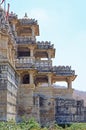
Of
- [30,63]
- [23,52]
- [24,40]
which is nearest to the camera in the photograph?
[30,63]

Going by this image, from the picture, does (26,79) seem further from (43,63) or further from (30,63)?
(30,63)

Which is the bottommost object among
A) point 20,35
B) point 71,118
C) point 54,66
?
point 71,118

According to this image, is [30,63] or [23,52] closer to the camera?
[30,63]

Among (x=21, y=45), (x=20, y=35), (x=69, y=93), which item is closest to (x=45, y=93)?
(x=69, y=93)

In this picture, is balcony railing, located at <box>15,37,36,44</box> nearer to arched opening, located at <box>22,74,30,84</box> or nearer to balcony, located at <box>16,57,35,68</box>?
balcony, located at <box>16,57,35,68</box>

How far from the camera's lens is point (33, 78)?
35.6m

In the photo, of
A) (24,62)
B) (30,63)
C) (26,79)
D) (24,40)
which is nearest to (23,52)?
(24,40)

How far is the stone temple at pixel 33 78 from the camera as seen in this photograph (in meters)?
30.2

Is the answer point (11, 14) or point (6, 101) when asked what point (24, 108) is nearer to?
point (6, 101)

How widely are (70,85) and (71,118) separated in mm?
3807

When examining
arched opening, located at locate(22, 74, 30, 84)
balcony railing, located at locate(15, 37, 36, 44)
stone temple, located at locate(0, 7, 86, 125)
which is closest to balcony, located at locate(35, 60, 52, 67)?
stone temple, located at locate(0, 7, 86, 125)

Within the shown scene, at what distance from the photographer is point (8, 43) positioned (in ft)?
98.9

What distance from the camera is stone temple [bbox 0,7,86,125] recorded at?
30219mm

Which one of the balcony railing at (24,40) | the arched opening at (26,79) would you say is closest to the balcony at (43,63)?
the arched opening at (26,79)
